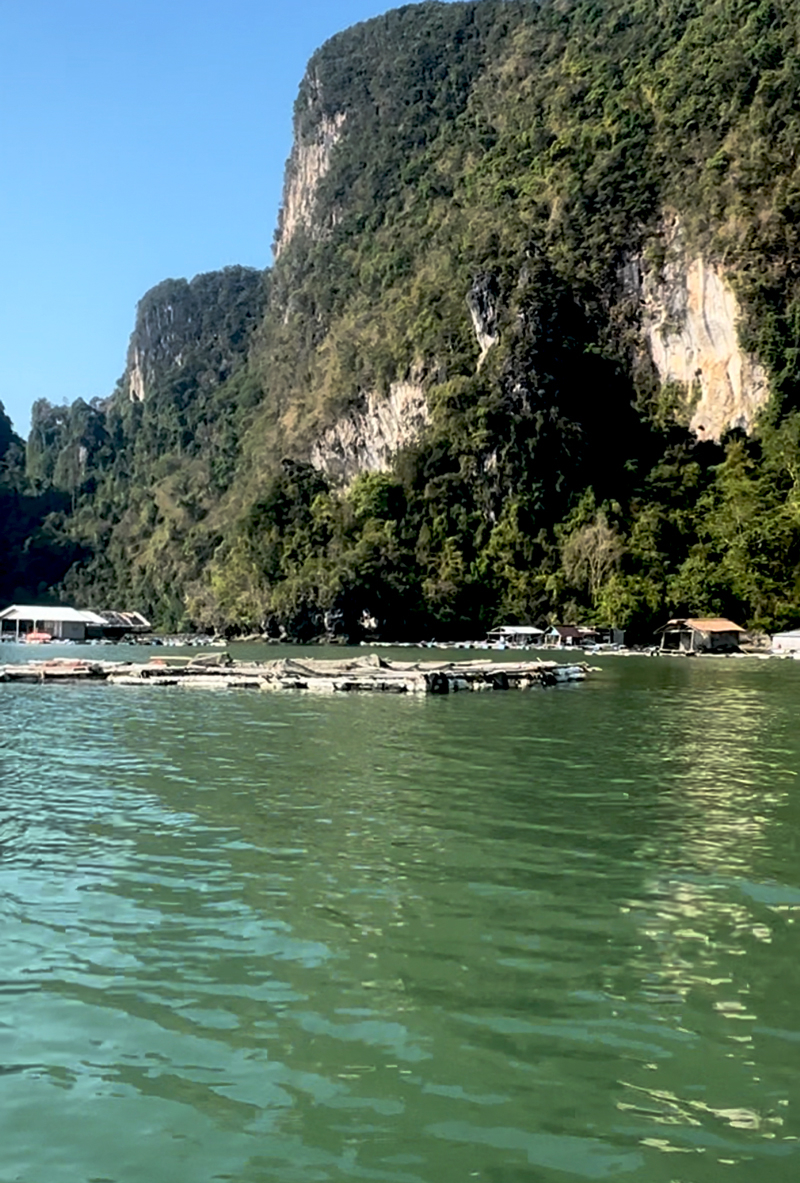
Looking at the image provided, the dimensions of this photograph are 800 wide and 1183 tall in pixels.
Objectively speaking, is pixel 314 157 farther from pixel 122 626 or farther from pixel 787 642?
pixel 787 642

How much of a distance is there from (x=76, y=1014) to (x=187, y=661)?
5212cm

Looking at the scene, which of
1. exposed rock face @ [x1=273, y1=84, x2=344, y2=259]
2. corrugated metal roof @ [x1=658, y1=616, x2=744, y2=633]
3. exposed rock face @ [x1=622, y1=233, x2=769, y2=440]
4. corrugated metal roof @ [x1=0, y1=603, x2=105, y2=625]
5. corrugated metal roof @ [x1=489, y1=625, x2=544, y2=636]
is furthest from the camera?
exposed rock face @ [x1=273, y1=84, x2=344, y2=259]

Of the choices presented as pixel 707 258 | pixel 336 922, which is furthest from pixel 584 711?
pixel 707 258

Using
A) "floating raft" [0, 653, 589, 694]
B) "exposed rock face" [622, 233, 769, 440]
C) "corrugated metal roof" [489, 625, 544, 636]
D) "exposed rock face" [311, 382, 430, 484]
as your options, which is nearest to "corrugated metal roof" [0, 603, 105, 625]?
"exposed rock face" [311, 382, 430, 484]

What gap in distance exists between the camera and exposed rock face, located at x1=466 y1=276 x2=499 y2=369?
121938 millimetres

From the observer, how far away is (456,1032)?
8.05 m

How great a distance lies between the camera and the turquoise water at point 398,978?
21.4 feet

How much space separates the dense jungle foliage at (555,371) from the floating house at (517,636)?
688 cm

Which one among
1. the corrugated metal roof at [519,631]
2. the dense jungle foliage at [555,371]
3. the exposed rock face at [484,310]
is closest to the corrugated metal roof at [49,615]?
the dense jungle foliage at [555,371]

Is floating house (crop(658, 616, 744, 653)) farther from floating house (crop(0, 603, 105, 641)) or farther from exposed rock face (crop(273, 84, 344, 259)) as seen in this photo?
exposed rock face (crop(273, 84, 344, 259))

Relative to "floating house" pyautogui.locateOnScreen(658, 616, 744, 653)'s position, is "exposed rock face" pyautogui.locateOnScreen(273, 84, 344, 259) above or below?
above

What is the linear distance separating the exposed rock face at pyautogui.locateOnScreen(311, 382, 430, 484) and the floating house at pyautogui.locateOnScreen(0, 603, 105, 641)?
37.6 metres

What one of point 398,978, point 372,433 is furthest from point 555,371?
point 398,978

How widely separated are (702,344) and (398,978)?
110m
